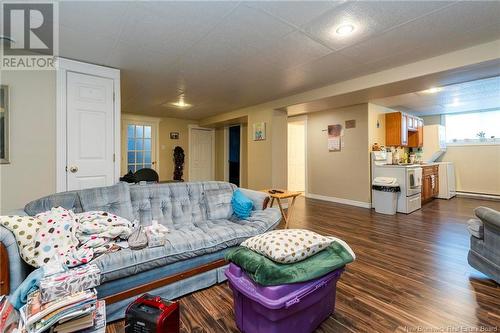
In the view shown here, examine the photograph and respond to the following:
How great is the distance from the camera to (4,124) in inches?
98.2

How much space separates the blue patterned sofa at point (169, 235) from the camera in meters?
1.60

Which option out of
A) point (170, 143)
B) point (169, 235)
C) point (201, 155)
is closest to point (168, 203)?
point (169, 235)

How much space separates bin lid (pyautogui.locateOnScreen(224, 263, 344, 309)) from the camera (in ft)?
4.19

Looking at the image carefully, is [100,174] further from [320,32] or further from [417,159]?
[417,159]

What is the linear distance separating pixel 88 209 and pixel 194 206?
39.3 inches

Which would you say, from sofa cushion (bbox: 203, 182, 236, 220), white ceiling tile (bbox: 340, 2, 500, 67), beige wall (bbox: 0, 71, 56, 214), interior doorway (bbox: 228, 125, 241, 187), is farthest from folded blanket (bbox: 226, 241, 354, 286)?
interior doorway (bbox: 228, 125, 241, 187)

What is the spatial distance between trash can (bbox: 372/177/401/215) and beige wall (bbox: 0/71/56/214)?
5340 mm

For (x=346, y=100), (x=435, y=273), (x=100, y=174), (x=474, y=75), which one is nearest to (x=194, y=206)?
(x=100, y=174)

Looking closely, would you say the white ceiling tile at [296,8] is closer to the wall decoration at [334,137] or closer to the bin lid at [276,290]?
the bin lid at [276,290]

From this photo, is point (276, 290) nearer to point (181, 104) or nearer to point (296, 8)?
point (296, 8)

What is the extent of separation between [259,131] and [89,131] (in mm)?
3217

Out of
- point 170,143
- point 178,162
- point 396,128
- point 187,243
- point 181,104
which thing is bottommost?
point 187,243

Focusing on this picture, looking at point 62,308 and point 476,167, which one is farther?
point 476,167

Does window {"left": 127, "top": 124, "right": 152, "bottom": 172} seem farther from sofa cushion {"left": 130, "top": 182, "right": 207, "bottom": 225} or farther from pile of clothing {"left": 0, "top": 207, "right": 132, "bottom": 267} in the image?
pile of clothing {"left": 0, "top": 207, "right": 132, "bottom": 267}
